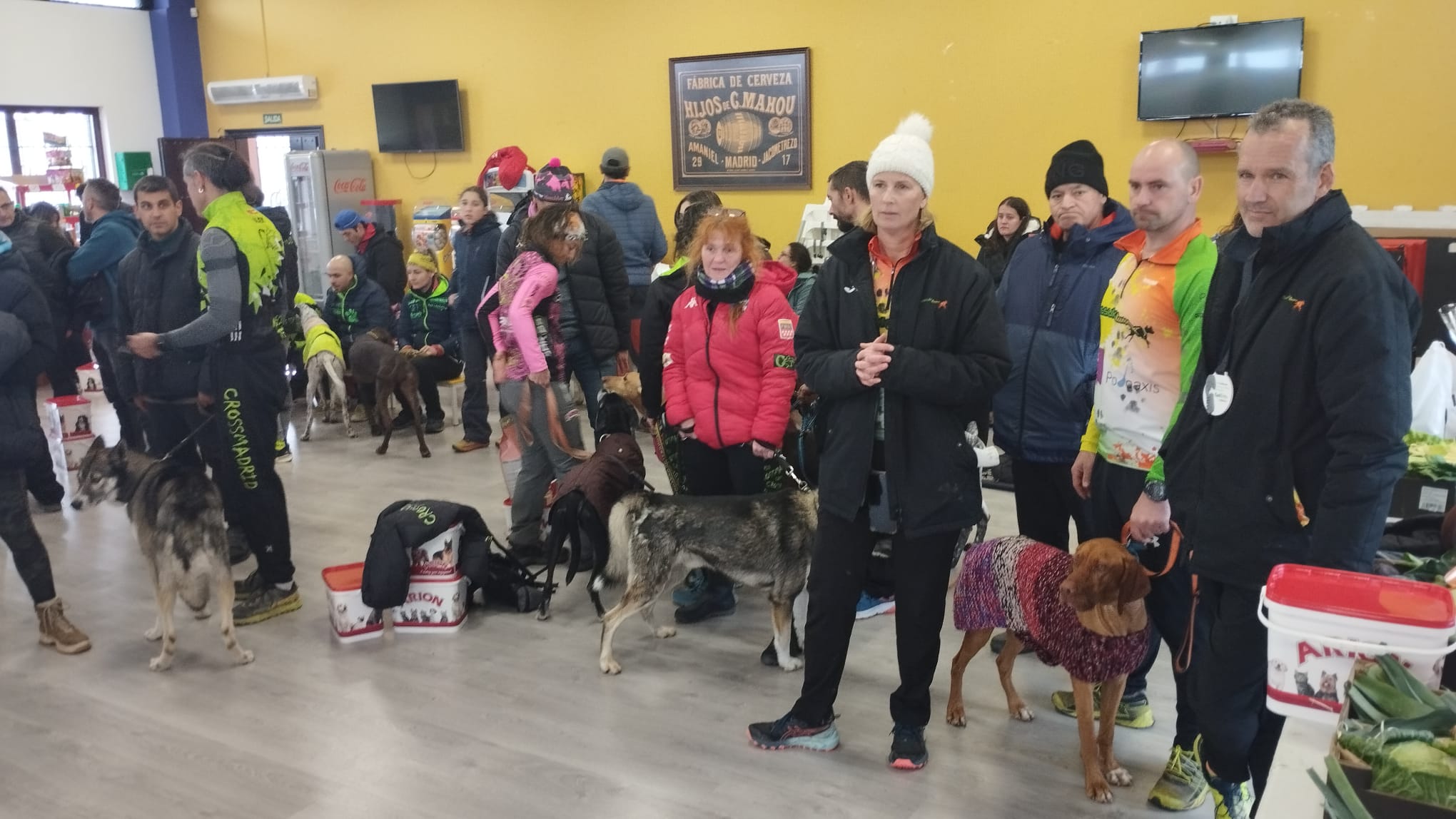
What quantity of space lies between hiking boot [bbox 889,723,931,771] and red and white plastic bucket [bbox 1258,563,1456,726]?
1419 millimetres

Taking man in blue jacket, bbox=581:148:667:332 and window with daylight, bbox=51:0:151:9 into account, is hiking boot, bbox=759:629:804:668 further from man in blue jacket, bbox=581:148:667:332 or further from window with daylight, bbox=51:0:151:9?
window with daylight, bbox=51:0:151:9

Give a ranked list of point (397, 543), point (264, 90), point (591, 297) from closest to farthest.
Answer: point (397, 543) → point (591, 297) → point (264, 90)

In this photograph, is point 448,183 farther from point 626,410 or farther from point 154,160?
point 626,410

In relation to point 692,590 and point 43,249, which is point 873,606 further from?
point 43,249

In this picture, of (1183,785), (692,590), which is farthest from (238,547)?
(1183,785)

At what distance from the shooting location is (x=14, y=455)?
352cm

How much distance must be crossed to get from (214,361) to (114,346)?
90.2 inches

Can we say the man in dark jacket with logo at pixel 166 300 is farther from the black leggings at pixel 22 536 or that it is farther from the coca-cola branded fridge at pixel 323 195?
the coca-cola branded fridge at pixel 323 195

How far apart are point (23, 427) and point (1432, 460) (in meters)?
4.43

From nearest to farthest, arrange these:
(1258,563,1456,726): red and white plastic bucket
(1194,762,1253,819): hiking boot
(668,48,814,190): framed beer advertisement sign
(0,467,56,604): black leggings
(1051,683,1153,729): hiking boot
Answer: (1258,563,1456,726): red and white plastic bucket, (1194,762,1253,819): hiking boot, (1051,683,1153,729): hiking boot, (0,467,56,604): black leggings, (668,48,814,190): framed beer advertisement sign

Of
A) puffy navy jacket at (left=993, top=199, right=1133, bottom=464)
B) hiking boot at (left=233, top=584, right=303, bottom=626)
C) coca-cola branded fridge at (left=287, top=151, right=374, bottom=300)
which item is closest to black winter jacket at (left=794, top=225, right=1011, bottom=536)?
puffy navy jacket at (left=993, top=199, right=1133, bottom=464)

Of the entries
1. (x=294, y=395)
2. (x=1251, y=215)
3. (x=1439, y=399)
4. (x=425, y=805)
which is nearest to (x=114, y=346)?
(x=294, y=395)

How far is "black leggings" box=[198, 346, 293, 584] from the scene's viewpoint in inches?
148

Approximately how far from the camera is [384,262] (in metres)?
8.09
